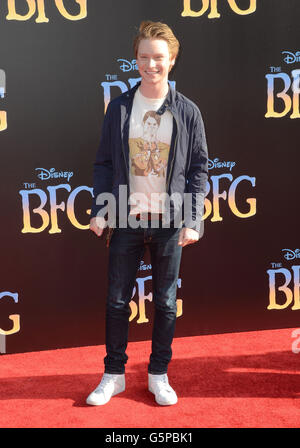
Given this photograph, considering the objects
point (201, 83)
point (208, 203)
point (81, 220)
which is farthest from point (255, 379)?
point (201, 83)

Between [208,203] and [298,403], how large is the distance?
1.22 m

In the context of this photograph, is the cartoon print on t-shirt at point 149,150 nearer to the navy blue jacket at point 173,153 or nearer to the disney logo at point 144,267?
the navy blue jacket at point 173,153

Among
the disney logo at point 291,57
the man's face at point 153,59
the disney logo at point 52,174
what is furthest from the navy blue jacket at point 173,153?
the disney logo at point 291,57

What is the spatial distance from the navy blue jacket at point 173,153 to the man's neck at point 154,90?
0.03 metres

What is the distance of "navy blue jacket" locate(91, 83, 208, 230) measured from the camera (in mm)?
2256

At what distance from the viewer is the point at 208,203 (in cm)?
316

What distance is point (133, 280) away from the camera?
2.40 metres

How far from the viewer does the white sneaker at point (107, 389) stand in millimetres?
2379

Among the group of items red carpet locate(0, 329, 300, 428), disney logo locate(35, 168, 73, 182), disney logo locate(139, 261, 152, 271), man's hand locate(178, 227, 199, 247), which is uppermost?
disney logo locate(35, 168, 73, 182)

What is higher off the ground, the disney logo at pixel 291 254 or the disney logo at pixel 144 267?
the disney logo at pixel 291 254

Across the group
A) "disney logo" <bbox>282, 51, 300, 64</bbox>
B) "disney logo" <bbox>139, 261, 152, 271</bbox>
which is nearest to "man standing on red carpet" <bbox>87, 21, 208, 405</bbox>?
"disney logo" <bbox>139, 261, 152, 271</bbox>

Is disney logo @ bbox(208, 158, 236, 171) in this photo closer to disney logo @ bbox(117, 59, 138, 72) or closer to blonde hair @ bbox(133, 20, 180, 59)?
disney logo @ bbox(117, 59, 138, 72)

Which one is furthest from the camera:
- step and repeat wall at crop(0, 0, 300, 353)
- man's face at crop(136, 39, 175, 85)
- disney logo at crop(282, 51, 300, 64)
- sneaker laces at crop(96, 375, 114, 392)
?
disney logo at crop(282, 51, 300, 64)

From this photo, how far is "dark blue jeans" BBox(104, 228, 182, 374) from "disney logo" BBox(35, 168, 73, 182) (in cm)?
72
